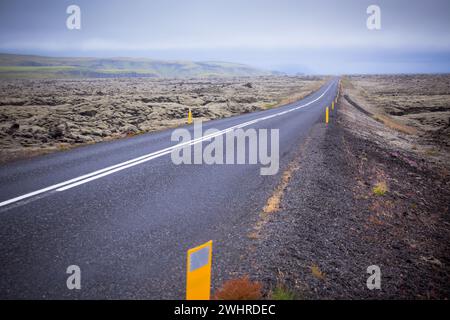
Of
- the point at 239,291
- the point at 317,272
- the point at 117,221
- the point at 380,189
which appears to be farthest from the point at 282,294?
the point at 380,189

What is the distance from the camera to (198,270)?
2623mm

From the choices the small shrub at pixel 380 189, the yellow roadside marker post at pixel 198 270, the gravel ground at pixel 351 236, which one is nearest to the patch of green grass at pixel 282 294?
the gravel ground at pixel 351 236

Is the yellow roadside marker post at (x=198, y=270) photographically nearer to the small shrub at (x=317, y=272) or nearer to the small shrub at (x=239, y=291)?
the small shrub at (x=239, y=291)

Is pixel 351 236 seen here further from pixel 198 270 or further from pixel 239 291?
pixel 198 270

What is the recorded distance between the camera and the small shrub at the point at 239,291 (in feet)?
10.5

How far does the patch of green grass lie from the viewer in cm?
326

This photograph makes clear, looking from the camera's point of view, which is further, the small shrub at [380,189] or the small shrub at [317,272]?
the small shrub at [380,189]

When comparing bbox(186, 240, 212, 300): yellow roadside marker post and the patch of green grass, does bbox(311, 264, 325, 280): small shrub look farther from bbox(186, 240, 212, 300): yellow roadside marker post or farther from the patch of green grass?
bbox(186, 240, 212, 300): yellow roadside marker post

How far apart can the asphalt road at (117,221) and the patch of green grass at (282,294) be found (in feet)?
2.22

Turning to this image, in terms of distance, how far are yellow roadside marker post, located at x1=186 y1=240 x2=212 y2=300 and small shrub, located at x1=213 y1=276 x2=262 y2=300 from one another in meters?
0.57

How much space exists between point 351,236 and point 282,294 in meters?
2.37
